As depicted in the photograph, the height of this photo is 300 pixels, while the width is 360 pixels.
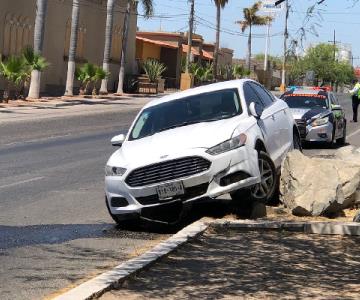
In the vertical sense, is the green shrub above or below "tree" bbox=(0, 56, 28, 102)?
above

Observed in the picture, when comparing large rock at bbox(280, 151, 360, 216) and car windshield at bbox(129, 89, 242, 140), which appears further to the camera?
car windshield at bbox(129, 89, 242, 140)

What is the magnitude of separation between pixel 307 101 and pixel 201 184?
11779mm

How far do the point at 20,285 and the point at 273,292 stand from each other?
7.02 ft

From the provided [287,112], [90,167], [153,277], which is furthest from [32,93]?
[153,277]

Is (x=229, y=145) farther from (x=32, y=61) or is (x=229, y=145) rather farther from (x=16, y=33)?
(x=16, y=33)

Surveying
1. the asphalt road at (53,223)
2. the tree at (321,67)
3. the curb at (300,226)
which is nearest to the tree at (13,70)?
the asphalt road at (53,223)

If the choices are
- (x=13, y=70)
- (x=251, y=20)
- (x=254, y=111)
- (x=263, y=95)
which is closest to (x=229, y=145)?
(x=254, y=111)

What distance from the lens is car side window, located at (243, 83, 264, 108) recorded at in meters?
10.4

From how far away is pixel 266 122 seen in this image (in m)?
10.1

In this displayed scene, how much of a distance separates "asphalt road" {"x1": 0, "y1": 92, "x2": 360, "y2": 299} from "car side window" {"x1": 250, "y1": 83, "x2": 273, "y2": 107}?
9.42 ft

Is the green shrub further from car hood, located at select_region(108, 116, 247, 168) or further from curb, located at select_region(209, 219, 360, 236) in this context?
curb, located at select_region(209, 219, 360, 236)

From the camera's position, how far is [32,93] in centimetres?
3544

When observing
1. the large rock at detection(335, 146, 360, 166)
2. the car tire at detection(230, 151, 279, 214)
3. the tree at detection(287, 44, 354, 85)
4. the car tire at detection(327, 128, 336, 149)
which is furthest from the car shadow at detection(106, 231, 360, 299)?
the tree at detection(287, 44, 354, 85)

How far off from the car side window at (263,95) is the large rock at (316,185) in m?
1.76
